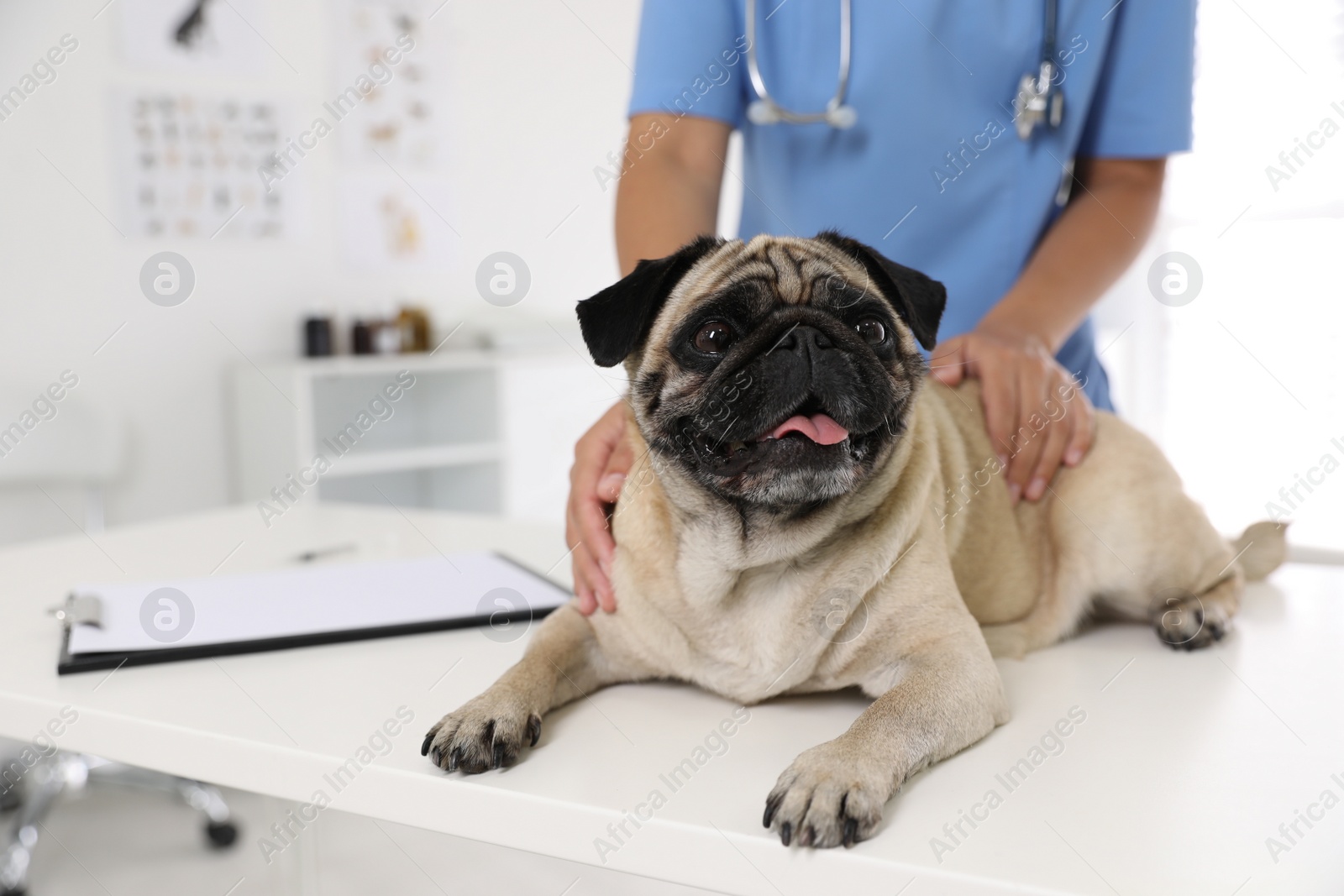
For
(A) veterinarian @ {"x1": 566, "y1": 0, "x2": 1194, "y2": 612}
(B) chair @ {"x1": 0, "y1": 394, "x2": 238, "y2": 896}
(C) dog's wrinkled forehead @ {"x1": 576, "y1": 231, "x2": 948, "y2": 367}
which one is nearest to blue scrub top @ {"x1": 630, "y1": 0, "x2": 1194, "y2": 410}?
(A) veterinarian @ {"x1": 566, "y1": 0, "x2": 1194, "y2": 612}

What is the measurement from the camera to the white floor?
2.27m

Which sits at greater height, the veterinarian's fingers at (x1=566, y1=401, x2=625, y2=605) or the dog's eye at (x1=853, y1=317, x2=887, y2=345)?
the dog's eye at (x1=853, y1=317, x2=887, y2=345)

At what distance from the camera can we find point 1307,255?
5.37 m

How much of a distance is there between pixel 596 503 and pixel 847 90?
0.98m

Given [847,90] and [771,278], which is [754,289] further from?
[847,90]

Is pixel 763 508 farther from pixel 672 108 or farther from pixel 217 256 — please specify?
pixel 217 256

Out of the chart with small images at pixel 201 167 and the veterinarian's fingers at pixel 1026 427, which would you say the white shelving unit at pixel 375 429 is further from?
the veterinarian's fingers at pixel 1026 427

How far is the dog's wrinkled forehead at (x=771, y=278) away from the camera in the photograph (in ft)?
3.94

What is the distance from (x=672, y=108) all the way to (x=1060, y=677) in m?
1.22

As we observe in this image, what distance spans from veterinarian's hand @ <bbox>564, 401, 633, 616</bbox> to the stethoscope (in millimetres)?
686

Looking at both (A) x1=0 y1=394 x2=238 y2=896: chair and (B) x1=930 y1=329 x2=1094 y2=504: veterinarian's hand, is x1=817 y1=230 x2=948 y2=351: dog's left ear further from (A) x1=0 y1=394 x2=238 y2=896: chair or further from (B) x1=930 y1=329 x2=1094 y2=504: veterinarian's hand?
(A) x1=0 y1=394 x2=238 y2=896: chair

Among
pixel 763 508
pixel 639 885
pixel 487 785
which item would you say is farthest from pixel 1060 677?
pixel 639 885

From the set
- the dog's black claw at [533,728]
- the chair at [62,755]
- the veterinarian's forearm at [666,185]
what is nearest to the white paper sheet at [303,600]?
the dog's black claw at [533,728]

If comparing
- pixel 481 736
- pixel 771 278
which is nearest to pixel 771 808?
pixel 481 736
